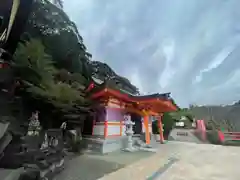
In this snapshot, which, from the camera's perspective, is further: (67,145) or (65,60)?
(65,60)

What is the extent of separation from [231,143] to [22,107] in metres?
13.1

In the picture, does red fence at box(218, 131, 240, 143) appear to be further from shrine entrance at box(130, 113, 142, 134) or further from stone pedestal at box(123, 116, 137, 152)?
stone pedestal at box(123, 116, 137, 152)

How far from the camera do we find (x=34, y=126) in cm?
477

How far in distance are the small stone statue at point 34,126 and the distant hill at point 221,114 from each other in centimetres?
1493

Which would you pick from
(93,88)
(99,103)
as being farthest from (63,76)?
(99,103)

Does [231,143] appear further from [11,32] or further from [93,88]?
[11,32]

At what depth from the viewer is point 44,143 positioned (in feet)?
15.5

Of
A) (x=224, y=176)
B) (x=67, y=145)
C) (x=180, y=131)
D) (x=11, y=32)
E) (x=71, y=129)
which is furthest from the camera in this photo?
(x=180, y=131)

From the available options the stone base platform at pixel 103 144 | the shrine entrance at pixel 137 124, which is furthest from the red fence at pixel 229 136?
Result: the stone base platform at pixel 103 144

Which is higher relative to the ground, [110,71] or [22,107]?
[110,71]

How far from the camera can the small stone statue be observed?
469cm

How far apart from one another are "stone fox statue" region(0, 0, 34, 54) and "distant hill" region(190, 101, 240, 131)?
16588 millimetres

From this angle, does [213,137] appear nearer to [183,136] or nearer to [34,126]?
[183,136]

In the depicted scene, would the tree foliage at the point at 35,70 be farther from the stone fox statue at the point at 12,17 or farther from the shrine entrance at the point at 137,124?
the shrine entrance at the point at 137,124
